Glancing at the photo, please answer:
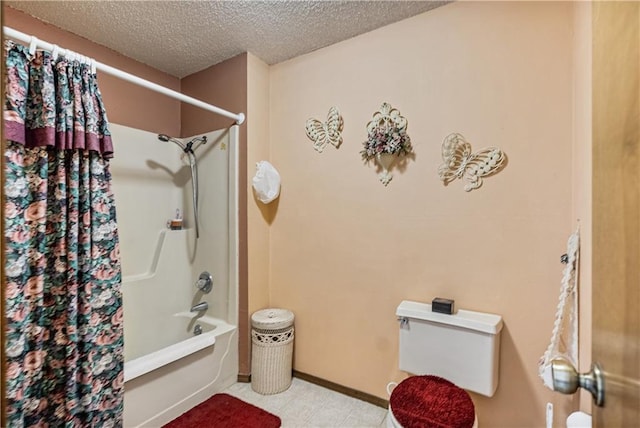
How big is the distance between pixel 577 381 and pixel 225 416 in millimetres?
1853

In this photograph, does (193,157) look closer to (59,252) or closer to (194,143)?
(194,143)

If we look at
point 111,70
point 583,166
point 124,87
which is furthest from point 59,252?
point 583,166

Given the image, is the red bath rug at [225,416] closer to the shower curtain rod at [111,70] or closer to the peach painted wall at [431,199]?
the peach painted wall at [431,199]

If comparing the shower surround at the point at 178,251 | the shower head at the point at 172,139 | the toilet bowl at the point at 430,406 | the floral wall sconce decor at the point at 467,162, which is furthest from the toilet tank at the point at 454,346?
the shower head at the point at 172,139

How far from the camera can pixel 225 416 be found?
1.79 m

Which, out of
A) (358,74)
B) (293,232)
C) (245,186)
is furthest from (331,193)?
(358,74)

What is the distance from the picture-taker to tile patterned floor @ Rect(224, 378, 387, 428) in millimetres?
1774

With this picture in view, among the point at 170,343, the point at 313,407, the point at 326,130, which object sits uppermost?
the point at 326,130

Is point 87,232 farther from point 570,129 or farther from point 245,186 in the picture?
point 570,129

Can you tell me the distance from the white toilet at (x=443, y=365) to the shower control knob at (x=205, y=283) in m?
1.44

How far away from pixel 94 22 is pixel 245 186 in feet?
4.50

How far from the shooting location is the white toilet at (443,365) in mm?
1264

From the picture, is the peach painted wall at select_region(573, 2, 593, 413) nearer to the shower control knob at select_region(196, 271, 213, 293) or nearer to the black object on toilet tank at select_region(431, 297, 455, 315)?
the black object on toilet tank at select_region(431, 297, 455, 315)

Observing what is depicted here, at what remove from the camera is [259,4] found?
1.74 meters
